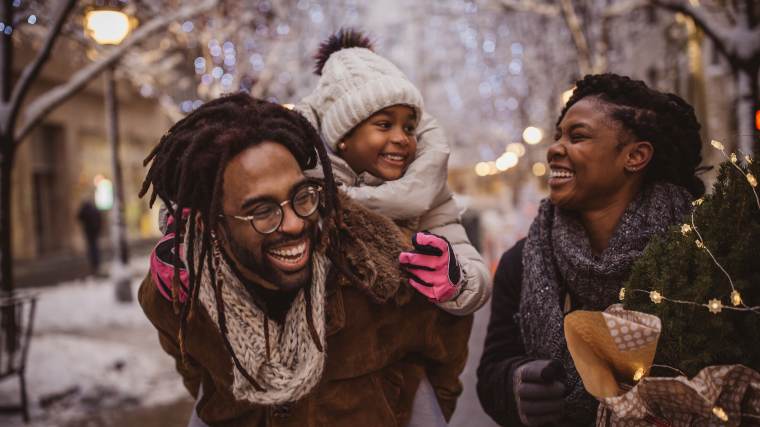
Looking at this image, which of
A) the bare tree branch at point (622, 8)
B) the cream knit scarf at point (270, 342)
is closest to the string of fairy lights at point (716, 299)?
the cream knit scarf at point (270, 342)

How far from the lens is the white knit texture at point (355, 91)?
7.54 feet

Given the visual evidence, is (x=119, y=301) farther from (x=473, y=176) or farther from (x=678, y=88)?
(x=473, y=176)

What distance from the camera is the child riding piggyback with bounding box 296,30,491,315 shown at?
2219mm

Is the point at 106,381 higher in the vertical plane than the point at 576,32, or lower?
lower

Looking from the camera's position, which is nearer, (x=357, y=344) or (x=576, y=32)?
(x=357, y=344)

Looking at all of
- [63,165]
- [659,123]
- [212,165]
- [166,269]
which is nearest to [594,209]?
[659,123]

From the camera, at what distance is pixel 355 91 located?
2.32 meters

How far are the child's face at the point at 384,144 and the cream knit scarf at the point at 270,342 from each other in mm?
642

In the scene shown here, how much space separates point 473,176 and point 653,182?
6365cm

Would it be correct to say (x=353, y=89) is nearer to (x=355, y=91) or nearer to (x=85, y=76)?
(x=355, y=91)

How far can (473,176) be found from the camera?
65188 millimetres

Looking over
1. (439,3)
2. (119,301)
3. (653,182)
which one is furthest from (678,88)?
(653,182)

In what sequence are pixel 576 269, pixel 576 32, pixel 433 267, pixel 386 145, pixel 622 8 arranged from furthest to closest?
pixel 576 32 < pixel 622 8 < pixel 386 145 < pixel 576 269 < pixel 433 267

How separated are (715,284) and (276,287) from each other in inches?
45.1
